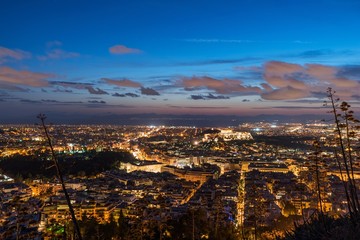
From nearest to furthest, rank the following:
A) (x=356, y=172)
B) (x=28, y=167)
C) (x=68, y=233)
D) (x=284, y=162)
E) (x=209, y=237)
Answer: (x=209, y=237), (x=68, y=233), (x=356, y=172), (x=28, y=167), (x=284, y=162)

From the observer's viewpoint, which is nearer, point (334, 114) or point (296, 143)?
point (334, 114)

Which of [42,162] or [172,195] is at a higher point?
[42,162]

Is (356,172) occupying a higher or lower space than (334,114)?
lower

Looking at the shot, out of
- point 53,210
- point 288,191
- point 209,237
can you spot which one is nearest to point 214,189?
point 288,191

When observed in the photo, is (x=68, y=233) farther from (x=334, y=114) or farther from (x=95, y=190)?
(x=95, y=190)

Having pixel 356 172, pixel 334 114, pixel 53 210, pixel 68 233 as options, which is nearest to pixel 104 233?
pixel 68 233

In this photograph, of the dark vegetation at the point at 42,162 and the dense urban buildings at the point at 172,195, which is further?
the dark vegetation at the point at 42,162

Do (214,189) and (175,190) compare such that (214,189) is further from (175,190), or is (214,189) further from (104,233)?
(104,233)

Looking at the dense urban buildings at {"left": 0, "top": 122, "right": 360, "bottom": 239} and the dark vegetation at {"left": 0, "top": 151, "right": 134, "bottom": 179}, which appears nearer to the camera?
the dense urban buildings at {"left": 0, "top": 122, "right": 360, "bottom": 239}

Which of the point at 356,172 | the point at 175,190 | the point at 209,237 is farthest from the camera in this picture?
the point at 356,172

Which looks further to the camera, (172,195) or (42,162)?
(42,162)
